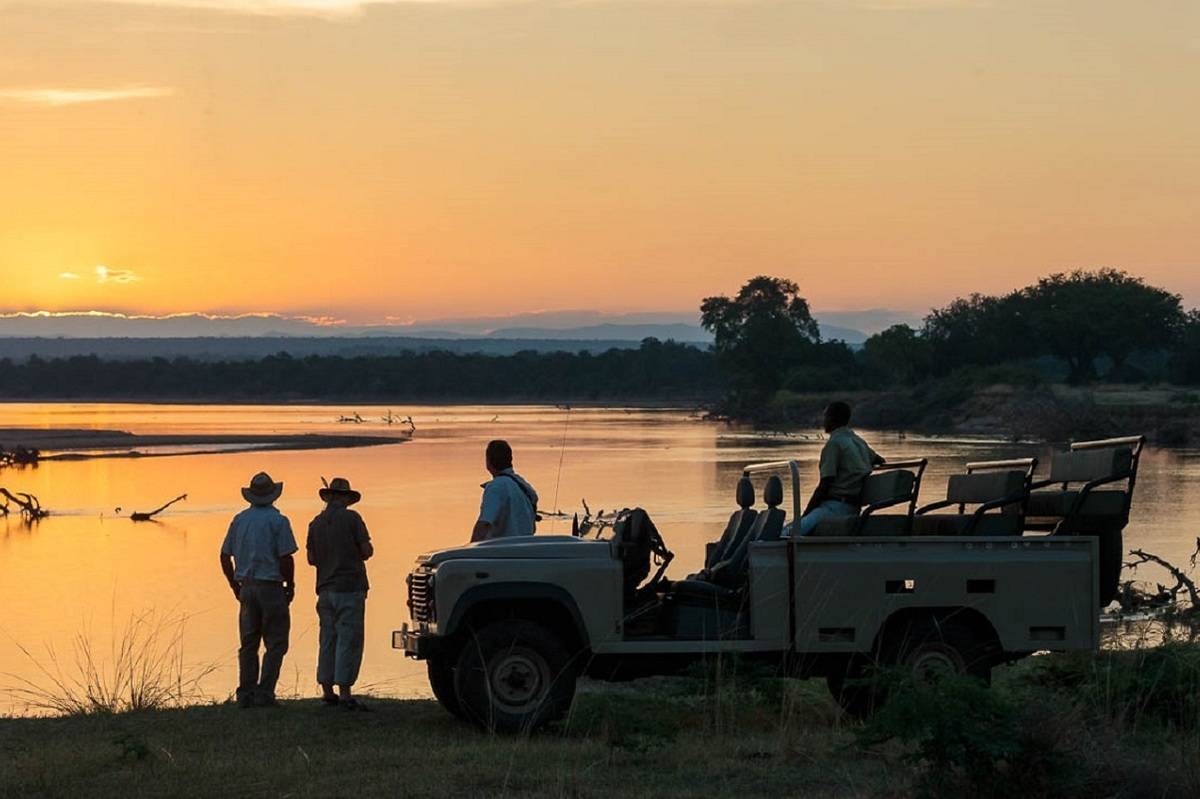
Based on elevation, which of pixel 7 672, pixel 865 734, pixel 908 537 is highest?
pixel 908 537

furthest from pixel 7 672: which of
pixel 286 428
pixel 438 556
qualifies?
pixel 286 428

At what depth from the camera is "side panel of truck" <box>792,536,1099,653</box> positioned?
12.0m

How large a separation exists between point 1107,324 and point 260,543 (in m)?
125

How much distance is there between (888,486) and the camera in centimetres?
1234

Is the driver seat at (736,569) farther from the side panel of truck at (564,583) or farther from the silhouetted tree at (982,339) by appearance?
the silhouetted tree at (982,339)

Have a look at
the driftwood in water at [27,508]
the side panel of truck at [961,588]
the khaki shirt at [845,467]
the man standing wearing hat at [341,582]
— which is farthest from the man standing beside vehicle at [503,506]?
the driftwood in water at [27,508]

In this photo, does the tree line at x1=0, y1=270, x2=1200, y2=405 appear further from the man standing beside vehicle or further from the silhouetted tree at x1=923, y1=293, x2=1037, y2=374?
the man standing beside vehicle

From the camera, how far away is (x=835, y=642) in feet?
39.7

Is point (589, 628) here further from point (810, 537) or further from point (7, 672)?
point (7, 672)

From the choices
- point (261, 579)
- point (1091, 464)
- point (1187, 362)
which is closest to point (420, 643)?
point (261, 579)

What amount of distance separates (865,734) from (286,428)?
4189 inches

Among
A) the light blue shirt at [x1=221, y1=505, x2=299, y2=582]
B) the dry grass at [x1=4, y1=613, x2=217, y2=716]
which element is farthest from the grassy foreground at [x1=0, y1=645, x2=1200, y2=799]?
the dry grass at [x1=4, y1=613, x2=217, y2=716]

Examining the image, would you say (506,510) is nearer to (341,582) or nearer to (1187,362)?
(341,582)

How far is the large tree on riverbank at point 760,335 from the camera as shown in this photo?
511 ft
